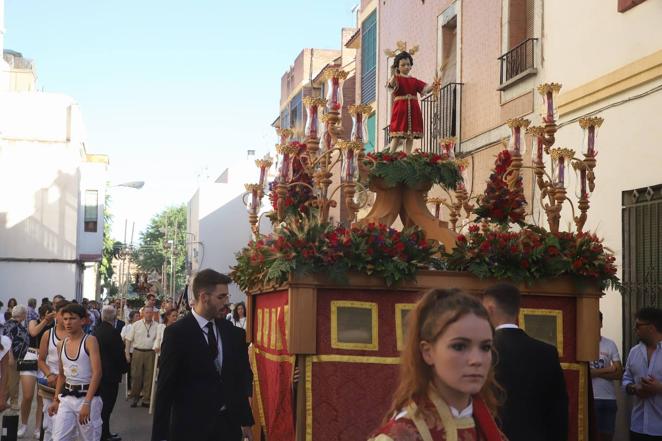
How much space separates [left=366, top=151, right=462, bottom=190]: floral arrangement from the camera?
33.3ft

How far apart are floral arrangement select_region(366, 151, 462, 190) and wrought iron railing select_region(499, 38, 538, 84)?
17.3 feet

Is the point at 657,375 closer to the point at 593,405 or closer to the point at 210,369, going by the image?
the point at 593,405

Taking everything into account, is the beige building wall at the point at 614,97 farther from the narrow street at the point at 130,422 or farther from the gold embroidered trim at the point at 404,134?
the narrow street at the point at 130,422

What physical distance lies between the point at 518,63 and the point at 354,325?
7987 mm

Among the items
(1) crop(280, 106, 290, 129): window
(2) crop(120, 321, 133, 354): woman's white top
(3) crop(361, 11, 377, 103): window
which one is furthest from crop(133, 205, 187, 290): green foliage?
(2) crop(120, 321, 133, 354): woman's white top

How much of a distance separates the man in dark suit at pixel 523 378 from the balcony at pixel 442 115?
13167 millimetres

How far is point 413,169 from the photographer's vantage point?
10.3 meters

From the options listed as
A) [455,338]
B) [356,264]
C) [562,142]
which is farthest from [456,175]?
[455,338]

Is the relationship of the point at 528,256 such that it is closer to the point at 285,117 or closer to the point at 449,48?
the point at 449,48

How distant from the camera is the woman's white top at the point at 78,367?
9.30 m

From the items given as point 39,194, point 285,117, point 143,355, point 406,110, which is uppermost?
point 285,117

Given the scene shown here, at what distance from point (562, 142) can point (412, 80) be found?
364 centimetres

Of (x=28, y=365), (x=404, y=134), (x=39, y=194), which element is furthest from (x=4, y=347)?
(x=39, y=194)

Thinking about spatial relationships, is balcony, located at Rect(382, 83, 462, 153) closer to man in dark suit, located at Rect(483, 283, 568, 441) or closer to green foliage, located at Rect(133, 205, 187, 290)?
man in dark suit, located at Rect(483, 283, 568, 441)
